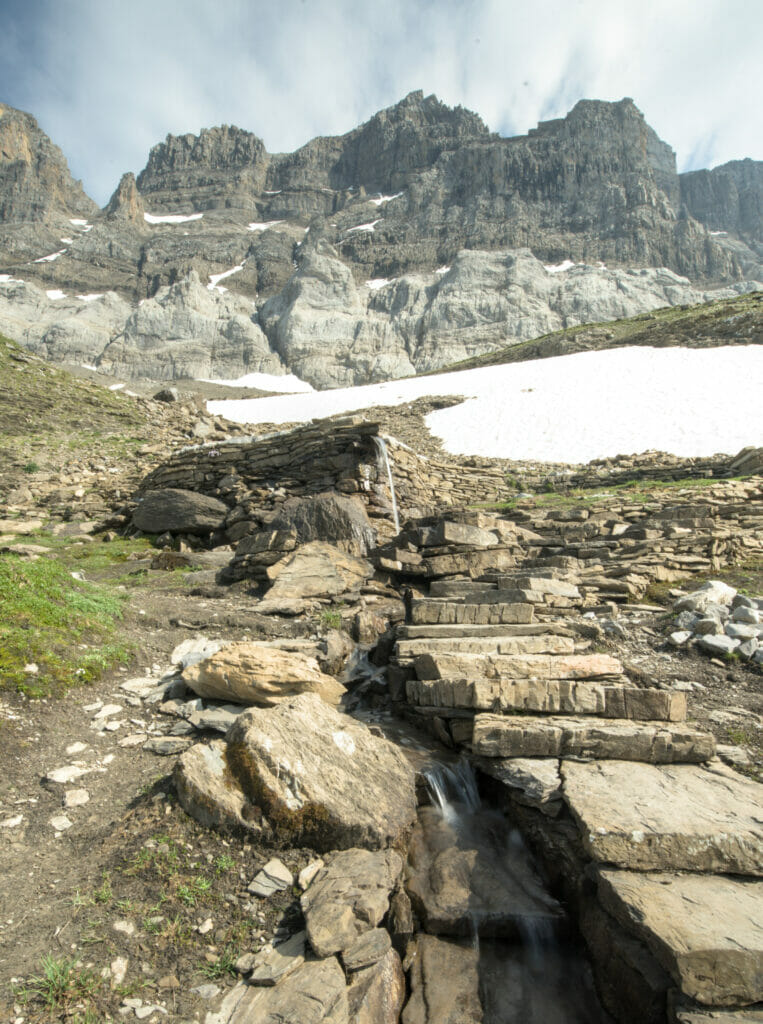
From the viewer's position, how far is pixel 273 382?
8362 cm

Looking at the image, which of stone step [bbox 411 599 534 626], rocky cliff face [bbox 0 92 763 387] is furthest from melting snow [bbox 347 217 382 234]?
stone step [bbox 411 599 534 626]

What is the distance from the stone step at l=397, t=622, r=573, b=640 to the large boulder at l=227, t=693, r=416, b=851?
182 cm

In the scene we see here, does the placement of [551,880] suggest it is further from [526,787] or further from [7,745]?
[7,745]

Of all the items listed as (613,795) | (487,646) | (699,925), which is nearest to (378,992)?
(699,925)

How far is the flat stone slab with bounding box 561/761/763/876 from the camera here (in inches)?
117

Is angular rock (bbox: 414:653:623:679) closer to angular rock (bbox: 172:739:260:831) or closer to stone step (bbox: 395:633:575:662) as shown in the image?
stone step (bbox: 395:633:575:662)

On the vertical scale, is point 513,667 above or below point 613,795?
above

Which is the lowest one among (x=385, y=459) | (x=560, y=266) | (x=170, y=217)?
(x=385, y=459)

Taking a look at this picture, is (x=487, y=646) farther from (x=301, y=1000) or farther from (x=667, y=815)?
(x=301, y=1000)

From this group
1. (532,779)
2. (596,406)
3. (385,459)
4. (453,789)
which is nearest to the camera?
(532,779)

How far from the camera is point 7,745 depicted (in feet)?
13.1

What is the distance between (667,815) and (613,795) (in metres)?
0.33

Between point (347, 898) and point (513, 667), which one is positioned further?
point (513, 667)

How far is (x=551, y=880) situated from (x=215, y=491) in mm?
11432
